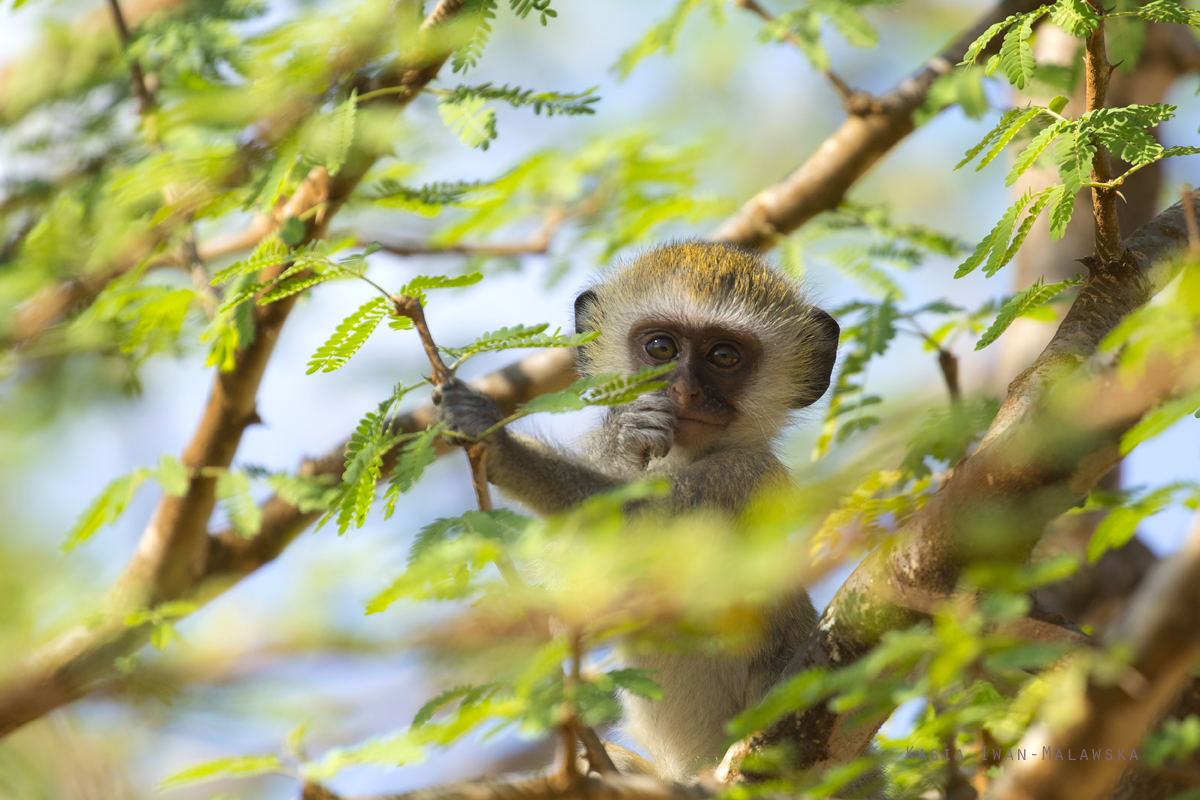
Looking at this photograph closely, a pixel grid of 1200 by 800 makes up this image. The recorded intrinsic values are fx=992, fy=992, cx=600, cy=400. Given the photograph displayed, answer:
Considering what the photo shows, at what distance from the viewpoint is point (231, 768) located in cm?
230

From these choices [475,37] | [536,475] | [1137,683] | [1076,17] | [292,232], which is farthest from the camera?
[536,475]

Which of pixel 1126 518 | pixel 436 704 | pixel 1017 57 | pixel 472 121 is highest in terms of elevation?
pixel 472 121

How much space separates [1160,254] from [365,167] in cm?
268

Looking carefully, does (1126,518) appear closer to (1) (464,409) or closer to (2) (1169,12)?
(2) (1169,12)

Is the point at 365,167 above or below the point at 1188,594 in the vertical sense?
above

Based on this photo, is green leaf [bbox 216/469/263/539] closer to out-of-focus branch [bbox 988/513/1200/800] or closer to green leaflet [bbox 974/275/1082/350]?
green leaflet [bbox 974/275/1082/350]

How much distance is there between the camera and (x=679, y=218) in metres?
5.79

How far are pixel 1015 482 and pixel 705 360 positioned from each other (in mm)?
2461

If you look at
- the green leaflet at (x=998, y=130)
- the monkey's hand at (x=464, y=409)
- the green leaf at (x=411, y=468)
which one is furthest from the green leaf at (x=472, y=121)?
the green leaflet at (x=998, y=130)

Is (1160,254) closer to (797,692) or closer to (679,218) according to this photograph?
(797,692)

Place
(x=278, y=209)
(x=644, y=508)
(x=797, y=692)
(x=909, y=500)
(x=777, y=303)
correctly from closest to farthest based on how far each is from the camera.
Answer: (x=797, y=692) → (x=909, y=500) → (x=644, y=508) → (x=278, y=209) → (x=777, y=303)

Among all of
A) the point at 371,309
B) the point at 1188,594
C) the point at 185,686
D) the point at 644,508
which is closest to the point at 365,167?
the point at 371,309

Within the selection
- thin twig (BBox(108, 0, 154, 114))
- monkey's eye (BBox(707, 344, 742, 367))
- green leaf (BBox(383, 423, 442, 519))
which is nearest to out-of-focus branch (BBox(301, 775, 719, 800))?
green leaf (BBox(383, 423, 442, 519))

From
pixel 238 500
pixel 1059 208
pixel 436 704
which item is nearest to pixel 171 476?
pixel 238 500
